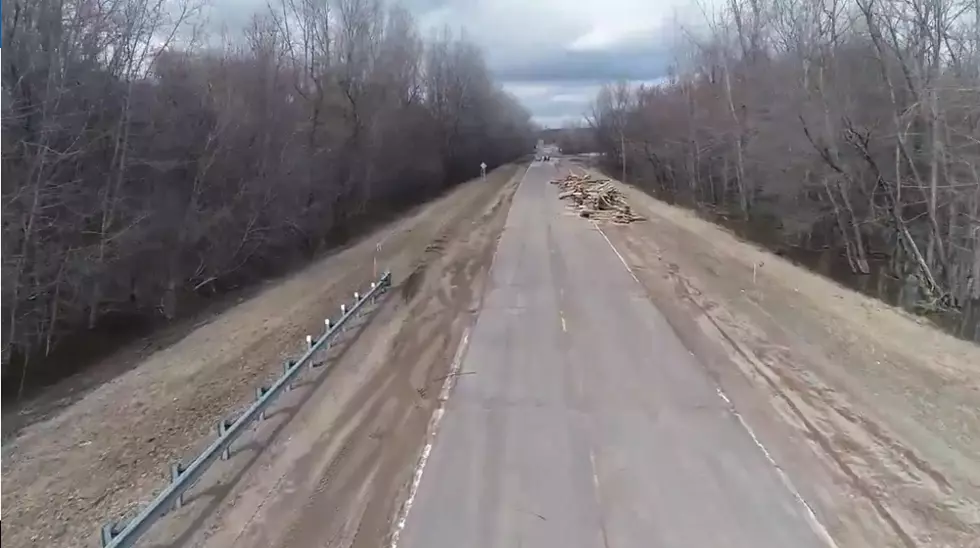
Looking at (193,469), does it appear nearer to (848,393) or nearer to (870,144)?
(848,393)

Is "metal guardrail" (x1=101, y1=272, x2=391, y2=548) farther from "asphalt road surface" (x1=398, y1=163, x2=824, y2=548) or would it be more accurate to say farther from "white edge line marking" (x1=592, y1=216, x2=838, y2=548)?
"white edge line marking" (x1=592, y1=216, x2=838, y2=548)

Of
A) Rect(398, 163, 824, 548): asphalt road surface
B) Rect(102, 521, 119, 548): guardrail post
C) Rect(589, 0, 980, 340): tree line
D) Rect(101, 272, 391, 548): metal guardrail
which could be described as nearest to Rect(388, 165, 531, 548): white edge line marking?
Rect(398, 163, 824, 548): asphalt road surface

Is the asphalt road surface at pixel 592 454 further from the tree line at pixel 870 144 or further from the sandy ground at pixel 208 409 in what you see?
the tree line at pixel 870 144

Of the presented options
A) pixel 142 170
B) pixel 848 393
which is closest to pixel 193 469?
pixel 848 393

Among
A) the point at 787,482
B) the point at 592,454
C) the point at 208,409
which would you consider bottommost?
the point at 787,482

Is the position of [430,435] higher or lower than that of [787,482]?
higher

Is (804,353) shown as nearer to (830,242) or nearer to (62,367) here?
(62,367)

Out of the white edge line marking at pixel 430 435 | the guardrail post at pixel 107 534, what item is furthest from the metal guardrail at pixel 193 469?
the white edge line marking at pixel 430 435
